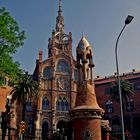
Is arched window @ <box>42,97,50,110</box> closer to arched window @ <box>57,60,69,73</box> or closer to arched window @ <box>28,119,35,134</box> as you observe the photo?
arched window @ <box>28,119,35,134</box>

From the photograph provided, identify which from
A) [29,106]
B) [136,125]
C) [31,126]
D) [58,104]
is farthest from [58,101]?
→ [136,125]

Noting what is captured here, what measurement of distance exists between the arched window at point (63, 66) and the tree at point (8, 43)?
1784 inches

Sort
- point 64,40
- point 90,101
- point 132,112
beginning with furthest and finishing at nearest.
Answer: point 64,40 → point 132,112 → point 90,101

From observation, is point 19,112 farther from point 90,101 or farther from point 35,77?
point 90,101

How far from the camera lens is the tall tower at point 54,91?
63.4 m

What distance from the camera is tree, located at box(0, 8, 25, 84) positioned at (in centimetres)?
2232

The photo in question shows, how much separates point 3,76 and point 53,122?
138 feet

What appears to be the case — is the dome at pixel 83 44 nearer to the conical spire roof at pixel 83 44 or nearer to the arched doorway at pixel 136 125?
the conical spire roof at pixel 83 44

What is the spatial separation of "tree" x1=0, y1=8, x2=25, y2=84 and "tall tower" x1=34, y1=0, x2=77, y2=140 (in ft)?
129

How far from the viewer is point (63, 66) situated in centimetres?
7019

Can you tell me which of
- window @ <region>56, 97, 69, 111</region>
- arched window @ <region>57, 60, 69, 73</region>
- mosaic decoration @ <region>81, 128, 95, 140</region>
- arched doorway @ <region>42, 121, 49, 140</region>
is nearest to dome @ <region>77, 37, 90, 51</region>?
mosaic decoration @ <region>81, 128, 95, 140</region>

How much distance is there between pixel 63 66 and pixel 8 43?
47.0m

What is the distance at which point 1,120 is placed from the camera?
50.0 metres

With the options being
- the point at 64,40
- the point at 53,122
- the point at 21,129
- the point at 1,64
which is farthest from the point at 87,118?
the point at 64,40
